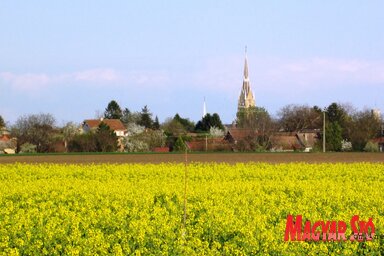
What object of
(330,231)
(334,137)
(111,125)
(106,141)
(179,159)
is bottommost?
(330,231)

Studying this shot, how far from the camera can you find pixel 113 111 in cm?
13600

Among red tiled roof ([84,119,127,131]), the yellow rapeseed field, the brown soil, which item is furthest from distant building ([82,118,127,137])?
the yellow rapeseed field

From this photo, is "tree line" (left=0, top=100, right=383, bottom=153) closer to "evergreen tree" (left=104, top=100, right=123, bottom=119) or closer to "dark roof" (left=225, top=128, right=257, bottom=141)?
"dark roof" (left=225, top=128, right=257, bottom=141)

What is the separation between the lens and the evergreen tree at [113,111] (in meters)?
136

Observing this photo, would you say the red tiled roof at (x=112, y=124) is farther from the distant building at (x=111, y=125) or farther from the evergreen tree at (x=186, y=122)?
the evergreen tree at (x=186, y=122)

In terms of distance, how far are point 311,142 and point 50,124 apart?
30712 millimetres

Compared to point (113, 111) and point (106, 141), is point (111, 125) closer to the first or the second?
point (113, 111)

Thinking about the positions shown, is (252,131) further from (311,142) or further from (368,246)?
(368,246)

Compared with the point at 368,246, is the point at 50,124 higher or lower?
higher

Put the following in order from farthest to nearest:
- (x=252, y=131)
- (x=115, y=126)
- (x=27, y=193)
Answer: (x=115, y=126) < (x=252, y=131) < (x=27, y=193)

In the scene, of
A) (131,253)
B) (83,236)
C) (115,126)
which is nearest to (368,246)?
(131,253)

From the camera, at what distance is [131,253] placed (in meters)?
9.95

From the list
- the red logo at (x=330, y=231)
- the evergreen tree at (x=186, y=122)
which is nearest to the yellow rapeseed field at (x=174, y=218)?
the red logo at (x=330, y=231)

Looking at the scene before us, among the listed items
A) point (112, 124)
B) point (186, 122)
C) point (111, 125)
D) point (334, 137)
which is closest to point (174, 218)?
point (334, 137)
